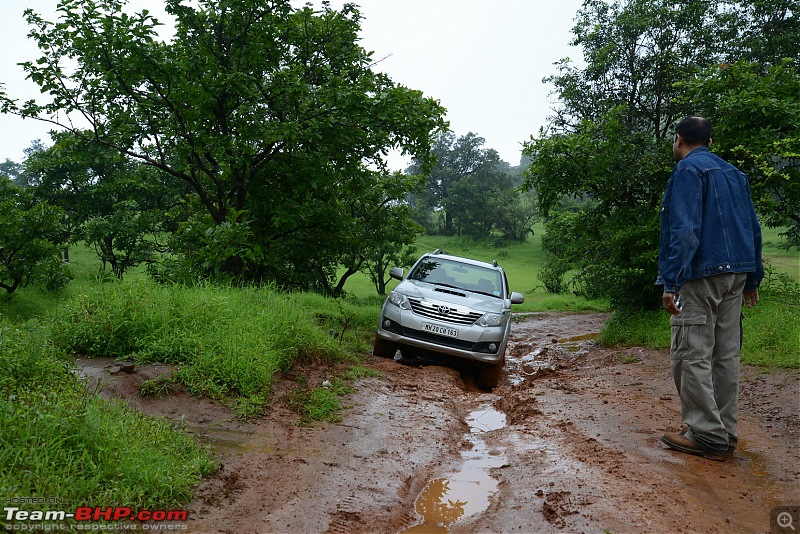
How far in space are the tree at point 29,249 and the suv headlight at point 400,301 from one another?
14530 millimetres

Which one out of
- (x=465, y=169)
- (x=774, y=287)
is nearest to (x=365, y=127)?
(x=774, y=287)

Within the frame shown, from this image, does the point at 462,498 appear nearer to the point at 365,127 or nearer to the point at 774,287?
the point at 365,127

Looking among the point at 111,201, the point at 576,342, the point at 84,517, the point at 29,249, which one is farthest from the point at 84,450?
the point at 111,201

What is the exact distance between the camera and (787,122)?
32.5ft

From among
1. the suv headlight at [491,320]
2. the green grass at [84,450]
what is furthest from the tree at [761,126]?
the green grass at [84,450]

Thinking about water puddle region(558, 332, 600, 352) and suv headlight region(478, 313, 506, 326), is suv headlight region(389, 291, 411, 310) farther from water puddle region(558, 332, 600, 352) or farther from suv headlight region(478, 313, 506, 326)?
water puddle region(558, 332, 600, 352)

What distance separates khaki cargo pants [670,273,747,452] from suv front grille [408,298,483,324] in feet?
11.5

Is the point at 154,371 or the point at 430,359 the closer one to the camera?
the point at 154,371

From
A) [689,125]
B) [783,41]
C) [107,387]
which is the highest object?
[783,41]

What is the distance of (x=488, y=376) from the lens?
7.82 metres

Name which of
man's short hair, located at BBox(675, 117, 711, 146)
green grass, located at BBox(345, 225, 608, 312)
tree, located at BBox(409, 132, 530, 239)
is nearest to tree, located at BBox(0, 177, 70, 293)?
green grass, located at BBox(345, 225, 608, 312)

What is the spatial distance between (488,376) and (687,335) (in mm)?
3795

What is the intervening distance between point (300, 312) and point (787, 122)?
29.0ft

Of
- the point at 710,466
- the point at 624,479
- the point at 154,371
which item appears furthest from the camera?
the point at 154,371
